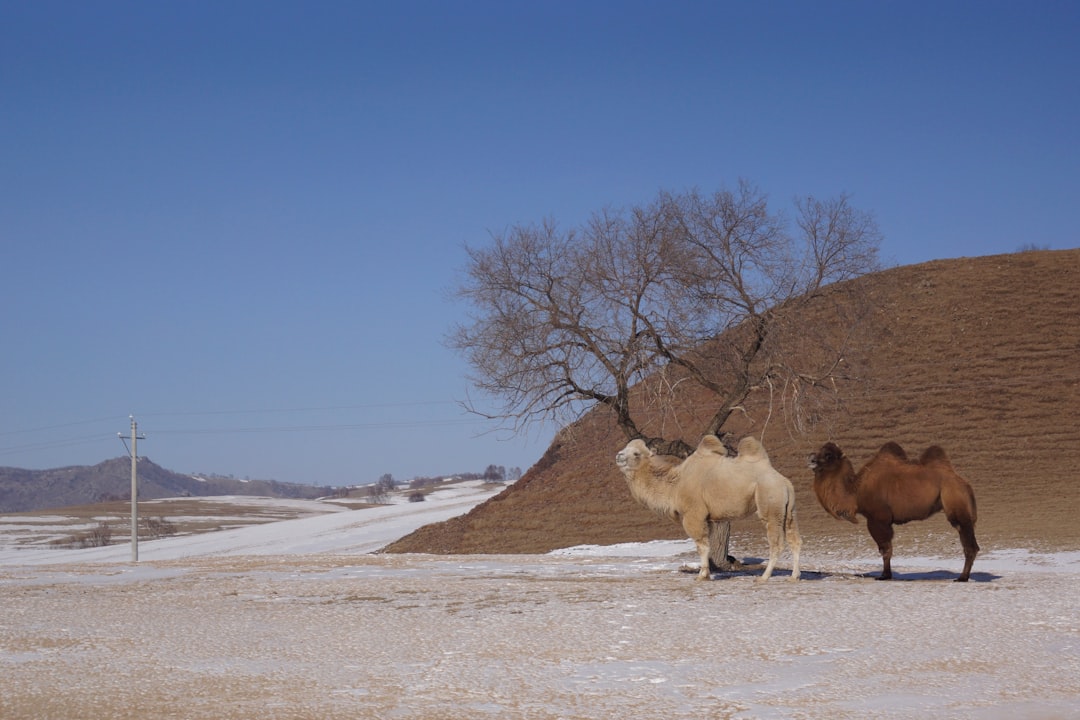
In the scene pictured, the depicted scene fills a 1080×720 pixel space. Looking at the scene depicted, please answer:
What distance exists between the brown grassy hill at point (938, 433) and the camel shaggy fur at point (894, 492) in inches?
332

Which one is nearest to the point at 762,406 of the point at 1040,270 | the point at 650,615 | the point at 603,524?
the point at 603,524

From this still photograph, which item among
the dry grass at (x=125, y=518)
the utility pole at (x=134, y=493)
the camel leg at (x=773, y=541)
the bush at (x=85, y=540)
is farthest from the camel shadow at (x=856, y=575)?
the dry grass at (x=125, y=518)

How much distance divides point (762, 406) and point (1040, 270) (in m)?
23.0

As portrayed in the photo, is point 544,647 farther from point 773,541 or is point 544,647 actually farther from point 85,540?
point 85,540

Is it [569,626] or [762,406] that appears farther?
[762,406]

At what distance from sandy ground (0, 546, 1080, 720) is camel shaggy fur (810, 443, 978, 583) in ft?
2.95

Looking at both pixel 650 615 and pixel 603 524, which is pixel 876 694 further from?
pixel 603 524

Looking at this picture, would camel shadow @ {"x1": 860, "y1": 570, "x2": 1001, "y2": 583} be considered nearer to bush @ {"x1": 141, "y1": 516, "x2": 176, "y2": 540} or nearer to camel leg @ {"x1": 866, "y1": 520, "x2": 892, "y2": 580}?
camel leg @ {"x1": 866, "y1": 520, "x2": 892, "y2": 580}

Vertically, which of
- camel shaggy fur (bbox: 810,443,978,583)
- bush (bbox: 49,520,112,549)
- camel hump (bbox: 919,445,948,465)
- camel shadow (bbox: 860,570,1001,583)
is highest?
camel hump (bbox: 919,445,948,465)

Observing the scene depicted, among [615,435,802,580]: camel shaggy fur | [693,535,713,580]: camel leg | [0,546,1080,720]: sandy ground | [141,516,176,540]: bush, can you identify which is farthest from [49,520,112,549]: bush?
[693,535,713,580]: camel leg

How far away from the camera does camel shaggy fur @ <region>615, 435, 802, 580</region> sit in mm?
16203

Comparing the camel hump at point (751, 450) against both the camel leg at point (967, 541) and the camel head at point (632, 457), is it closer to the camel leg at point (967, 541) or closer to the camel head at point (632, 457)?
the camel head at point (632, 457)

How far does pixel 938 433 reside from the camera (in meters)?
44.2

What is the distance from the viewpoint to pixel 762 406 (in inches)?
1933
